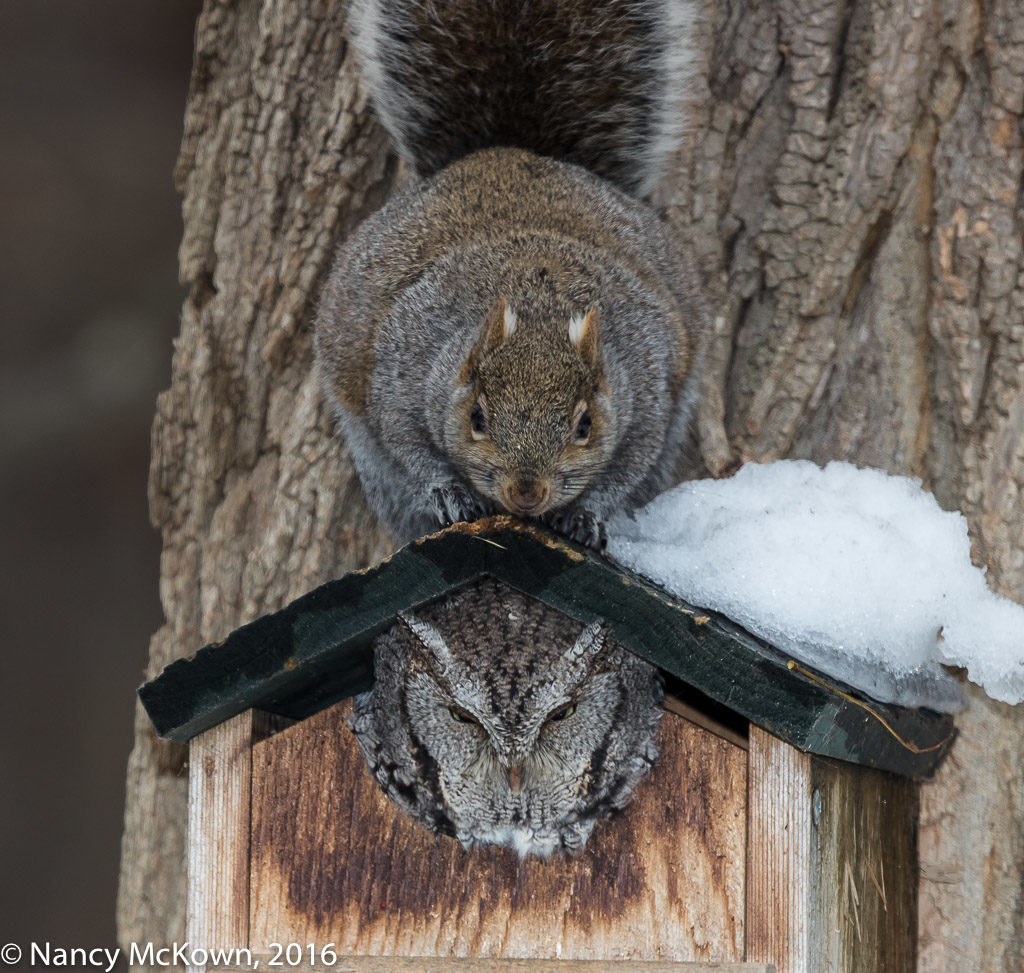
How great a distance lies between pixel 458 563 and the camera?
181 centimetres

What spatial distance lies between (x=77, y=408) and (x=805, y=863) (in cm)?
253

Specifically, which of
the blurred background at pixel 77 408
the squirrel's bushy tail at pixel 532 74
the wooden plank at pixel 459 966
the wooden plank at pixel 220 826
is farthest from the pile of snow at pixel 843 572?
the blurred background at pixel 77 408

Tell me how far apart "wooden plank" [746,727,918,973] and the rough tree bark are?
570mm

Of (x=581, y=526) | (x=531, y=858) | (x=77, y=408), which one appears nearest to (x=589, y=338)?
(x=581, y=526)

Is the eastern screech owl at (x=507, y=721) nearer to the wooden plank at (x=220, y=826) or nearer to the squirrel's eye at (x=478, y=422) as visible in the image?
the wooden plank at (x=220, y=826)

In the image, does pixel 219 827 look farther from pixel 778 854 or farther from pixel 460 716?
pixel 778 854

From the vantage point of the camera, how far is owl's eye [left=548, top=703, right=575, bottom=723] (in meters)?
1.91

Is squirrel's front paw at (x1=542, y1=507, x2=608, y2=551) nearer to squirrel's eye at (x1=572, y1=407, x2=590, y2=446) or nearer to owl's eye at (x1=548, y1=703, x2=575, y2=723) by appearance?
squirrel's eye at (x1=572, y1=407, x2=590, y2=446)

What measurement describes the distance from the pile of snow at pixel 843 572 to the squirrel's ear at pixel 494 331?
0.41 metres

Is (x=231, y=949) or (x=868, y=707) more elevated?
(x=868, y=707)

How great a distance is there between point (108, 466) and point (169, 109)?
1.06 metres

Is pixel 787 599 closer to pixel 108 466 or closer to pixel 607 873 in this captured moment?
pixel 607 873

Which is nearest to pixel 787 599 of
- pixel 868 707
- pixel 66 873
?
pixel 868 707

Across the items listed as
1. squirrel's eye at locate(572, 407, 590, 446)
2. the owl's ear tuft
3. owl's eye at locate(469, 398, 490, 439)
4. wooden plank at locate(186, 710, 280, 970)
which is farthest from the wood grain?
squirrel's eye at locate(572, 407, 590, 446)
